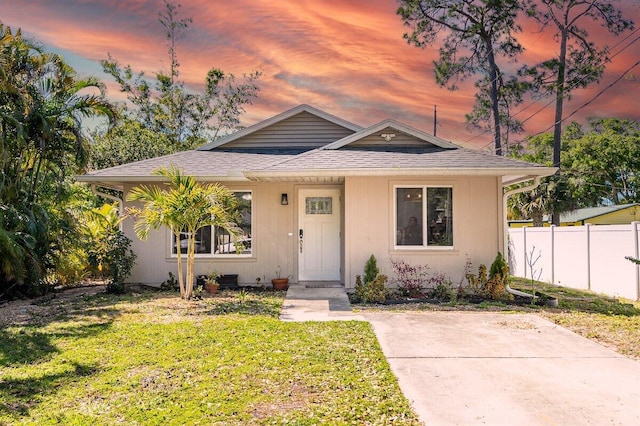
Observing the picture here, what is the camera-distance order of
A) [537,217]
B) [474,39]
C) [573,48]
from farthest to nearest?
[474,39]
[537,217]
[573,48]

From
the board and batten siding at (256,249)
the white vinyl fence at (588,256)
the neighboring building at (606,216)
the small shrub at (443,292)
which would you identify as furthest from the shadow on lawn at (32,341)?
the neighboring building at (606,216)

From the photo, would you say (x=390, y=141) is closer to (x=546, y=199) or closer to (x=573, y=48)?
(x=546, y=199)

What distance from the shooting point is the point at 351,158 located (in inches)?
406

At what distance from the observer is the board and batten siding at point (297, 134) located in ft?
44.4

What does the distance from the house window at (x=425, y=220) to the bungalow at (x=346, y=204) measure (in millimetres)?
22

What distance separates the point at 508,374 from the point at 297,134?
9.97m

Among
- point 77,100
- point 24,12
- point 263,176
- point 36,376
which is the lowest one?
point 36,376

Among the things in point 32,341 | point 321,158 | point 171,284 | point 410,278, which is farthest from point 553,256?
point 32,341

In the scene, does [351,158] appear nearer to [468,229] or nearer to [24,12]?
[468,229]

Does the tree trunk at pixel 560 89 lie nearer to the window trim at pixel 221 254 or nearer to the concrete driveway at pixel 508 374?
the window trim at pixel 221 254

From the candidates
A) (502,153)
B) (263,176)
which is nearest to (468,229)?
(263,176)

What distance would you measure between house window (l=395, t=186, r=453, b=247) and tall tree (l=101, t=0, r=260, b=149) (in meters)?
19.0

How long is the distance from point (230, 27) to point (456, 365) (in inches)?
561

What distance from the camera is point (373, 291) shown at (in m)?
9.32
